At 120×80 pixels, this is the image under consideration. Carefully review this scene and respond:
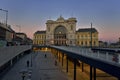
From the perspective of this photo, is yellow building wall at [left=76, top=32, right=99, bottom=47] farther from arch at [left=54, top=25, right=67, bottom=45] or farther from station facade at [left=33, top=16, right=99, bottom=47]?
arch at [left=54, top=25, right=67, bottom=45]

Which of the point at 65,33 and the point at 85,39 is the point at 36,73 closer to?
the point at 85,39

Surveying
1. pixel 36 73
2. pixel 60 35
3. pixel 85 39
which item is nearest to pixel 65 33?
pixel 60 35

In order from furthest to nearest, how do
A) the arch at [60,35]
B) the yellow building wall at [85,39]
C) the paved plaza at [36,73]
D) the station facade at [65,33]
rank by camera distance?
the arch at [60,35]
the station facade at [65,33]
the yellow building wall at [85,39]
the paved plaza at [36,73]

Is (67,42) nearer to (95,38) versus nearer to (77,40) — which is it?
(77,40)

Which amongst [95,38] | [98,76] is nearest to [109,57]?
[98,76]

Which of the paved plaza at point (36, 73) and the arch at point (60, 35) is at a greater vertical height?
the arch at point (60, 35)

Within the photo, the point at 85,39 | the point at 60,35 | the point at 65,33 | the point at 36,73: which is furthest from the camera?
the point at 60,35

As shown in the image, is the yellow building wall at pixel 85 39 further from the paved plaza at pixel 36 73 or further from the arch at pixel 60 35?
the paved plaza at pixel 36 73

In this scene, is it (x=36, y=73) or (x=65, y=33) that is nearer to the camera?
(x=36, y=73)

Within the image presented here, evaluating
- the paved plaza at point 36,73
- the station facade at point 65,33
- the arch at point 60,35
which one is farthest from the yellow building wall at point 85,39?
the paved plaza at point 36,73

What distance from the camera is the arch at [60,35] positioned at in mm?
190750

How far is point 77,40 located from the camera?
190m

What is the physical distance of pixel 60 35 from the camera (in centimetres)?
19238

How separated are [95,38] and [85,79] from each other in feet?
466
